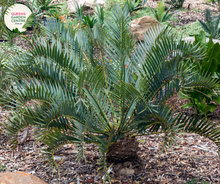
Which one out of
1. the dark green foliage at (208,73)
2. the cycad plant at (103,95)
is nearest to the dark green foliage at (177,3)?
the dark green foliage at (208,73)

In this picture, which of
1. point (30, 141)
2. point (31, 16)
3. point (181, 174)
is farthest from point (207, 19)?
point (30, 141)

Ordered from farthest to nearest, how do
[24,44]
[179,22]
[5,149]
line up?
[179,22]
[24,44]
[5,149]

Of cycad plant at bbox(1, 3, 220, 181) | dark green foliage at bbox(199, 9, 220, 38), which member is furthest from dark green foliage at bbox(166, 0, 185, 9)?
cycad plant at bbox(1, 3, 220, 181)

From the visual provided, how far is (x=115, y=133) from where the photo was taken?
2531mm

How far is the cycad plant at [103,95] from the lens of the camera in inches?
87.7

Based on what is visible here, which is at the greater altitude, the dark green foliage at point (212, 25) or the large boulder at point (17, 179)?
the dark green foliage at point (212, 25)

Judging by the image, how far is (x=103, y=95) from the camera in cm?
256

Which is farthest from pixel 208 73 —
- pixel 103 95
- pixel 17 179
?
pixel 17 179

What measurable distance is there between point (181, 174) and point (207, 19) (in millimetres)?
5176

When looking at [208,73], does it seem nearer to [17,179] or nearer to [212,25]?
[17,179]

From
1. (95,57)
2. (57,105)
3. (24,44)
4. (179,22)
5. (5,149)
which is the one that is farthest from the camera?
(179,22)

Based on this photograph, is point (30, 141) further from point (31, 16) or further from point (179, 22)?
point (179, 22)

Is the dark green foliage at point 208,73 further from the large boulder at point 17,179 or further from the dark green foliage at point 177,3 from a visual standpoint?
the dark green foliage at point 177,3

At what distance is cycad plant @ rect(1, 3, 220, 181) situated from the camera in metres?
2.23
